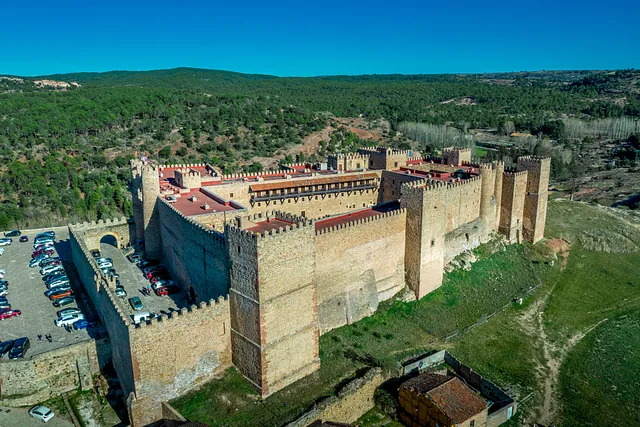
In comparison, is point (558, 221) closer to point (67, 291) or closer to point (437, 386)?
point (437, 386)

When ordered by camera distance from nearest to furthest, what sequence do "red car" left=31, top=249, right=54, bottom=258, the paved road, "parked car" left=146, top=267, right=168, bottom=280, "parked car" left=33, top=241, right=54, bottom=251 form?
the paved road < "parked car" left=146, top=267, right=168, bottom=280 < "red car" left=31, top=249, right=54, bottom=258 < "parked car" left=33, top=241, right=54, bottom=251

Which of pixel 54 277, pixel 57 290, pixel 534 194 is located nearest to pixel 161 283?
pixel 57 290

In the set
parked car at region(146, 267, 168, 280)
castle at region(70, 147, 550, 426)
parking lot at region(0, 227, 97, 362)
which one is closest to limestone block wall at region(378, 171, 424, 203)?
castle at region(70, 147, 550, 426)

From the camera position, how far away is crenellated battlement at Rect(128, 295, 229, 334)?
17312mm

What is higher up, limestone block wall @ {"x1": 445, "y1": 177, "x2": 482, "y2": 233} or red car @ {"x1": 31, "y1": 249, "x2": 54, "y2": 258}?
limestone block wall @ {"x1": 445, "y1": 177, "x2": 482, "y2": 233}

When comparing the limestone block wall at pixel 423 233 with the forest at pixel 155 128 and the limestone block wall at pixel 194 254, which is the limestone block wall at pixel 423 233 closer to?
the limestone block wall at pixel 194 254

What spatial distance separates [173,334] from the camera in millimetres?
17844

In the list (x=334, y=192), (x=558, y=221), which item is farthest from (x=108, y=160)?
(x=558, y=221)

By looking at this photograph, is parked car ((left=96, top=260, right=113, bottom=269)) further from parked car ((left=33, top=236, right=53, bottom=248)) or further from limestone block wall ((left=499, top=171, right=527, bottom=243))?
limestone block wall ((left=499, top=171, right=527, bottom=243))

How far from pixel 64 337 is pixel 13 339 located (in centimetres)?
209

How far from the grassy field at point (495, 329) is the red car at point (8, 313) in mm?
11050

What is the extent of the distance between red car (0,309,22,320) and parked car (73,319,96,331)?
356 cm

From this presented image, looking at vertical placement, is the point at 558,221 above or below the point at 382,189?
below

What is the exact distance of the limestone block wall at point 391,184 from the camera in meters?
35.7
